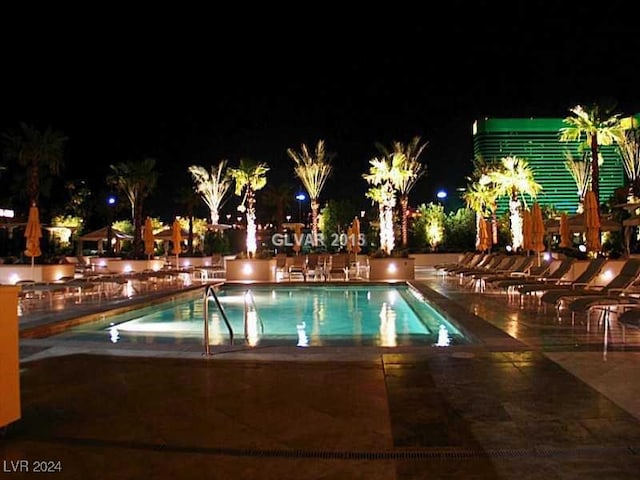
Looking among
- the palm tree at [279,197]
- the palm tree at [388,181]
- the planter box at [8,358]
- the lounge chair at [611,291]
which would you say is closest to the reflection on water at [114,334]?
the planter box at [8,358]

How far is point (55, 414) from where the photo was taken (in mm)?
5102

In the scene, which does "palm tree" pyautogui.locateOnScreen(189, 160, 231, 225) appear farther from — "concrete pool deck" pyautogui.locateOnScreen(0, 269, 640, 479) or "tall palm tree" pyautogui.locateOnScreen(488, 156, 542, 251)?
"concrete pool deck" pyautogui.locateOnScreen(0, 269, 640, 479)

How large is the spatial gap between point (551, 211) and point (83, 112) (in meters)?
29.5

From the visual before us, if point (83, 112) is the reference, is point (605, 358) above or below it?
below

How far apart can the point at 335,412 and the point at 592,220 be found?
13.2 metres

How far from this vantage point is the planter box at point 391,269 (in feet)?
75.3

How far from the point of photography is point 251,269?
23.2m

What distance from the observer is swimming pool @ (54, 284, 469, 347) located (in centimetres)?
970

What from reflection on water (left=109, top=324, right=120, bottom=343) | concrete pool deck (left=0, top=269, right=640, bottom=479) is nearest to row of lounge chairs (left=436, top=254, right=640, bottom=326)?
concrete pool deck (left=0, top=269, right=640, bottom=479)

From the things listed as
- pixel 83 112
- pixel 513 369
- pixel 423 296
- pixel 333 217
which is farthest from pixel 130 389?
pixel 333 217

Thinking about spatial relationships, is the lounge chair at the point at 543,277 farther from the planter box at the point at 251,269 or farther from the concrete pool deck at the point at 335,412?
the planter box at the point at 251,269

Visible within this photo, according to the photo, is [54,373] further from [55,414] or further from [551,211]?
[551,211]

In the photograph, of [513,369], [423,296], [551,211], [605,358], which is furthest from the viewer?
[551,211]

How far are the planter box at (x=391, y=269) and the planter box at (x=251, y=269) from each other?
3.62 metres
